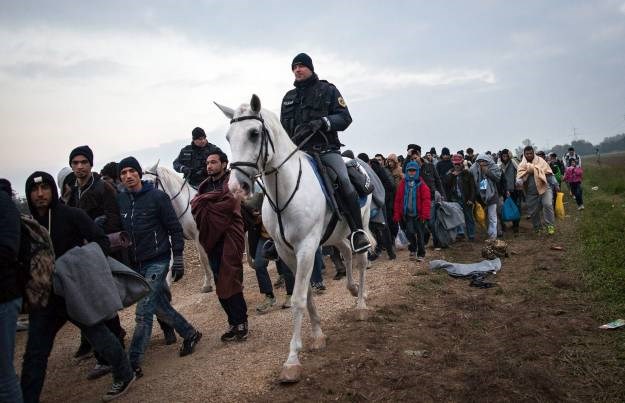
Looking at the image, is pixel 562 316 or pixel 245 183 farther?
pixel 562 316

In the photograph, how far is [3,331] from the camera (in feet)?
10.6

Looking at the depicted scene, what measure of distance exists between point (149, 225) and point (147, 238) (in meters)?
0.16

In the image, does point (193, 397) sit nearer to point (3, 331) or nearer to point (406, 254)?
point (3, 331)

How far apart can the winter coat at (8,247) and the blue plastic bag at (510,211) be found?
1161cm

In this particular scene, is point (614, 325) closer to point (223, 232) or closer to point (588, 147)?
point (223, 232)

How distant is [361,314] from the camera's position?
19.7 ft

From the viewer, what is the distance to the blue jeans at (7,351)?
324cm

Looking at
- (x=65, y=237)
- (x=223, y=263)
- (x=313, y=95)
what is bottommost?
(x=223, y=263)

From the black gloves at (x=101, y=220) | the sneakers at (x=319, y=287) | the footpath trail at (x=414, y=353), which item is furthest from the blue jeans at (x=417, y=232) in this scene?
the black gloves at (x=101, y=220)

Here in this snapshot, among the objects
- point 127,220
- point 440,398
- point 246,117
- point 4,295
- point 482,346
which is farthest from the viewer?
point 127,220

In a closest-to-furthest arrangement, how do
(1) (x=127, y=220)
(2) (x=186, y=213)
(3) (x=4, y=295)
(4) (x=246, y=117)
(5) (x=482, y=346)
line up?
1. (3) (x=4, y=295)
2. (4) (x=246, y=117)
3. (5) (x=482, y=346)
4. (1) (x=127, y=220)
5. (2) (x=186, y=213)

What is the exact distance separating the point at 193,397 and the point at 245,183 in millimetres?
2202

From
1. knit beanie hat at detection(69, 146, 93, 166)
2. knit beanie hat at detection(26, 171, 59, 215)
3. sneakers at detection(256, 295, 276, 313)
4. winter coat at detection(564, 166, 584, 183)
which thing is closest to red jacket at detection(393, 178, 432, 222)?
sneakers at detection(256, 295, 276, 313)

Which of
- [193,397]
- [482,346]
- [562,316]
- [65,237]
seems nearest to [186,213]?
[65,237]
